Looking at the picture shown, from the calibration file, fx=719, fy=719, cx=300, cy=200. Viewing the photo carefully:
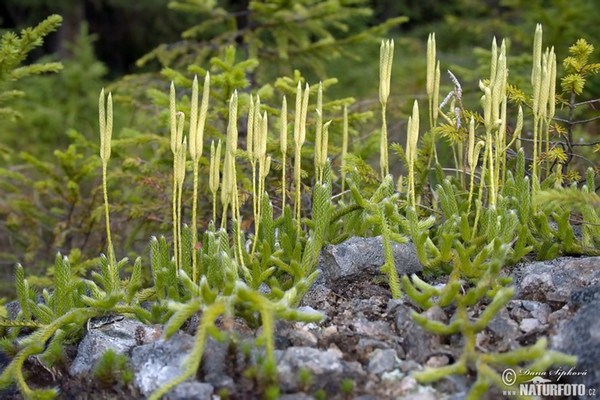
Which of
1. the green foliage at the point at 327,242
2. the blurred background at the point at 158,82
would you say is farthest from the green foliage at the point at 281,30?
the green foliage at the point at 327,242

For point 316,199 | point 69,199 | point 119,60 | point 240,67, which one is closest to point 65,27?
point 119,60

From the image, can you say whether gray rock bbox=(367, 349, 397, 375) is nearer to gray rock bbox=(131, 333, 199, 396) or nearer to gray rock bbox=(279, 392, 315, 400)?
gray rock bbox=(279, 392, 315, 400)

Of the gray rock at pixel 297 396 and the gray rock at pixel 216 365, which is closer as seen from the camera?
the gray rock at pixel 297 396

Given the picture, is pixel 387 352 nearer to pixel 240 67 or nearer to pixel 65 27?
pixel 240 67

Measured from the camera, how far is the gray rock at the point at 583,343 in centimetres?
273

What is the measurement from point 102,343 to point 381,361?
1239mm

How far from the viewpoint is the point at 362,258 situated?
3.58 metres

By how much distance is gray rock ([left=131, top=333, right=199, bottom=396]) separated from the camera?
285cm

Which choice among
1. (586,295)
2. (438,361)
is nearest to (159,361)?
(438,361)

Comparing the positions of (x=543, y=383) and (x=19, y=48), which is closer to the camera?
(x=543, y=383)

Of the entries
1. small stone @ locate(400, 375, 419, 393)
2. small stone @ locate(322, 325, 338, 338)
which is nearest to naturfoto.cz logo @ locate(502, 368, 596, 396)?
small stone @ locate(400, 375, 419, 393)

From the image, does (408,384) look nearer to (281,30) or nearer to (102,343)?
(102,343)

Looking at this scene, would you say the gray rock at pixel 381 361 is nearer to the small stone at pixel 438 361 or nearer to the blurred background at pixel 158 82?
the small stone at pixel 438 361

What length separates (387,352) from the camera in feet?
9.53
